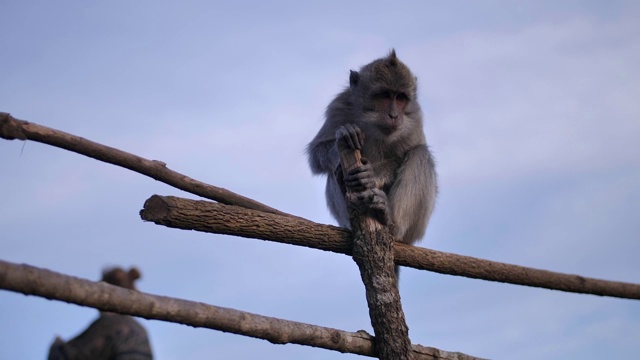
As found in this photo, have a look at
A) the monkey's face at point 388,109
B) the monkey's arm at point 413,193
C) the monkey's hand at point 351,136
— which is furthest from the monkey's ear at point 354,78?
the monkey's hand at point 351,136

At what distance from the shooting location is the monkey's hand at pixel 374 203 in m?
6.56

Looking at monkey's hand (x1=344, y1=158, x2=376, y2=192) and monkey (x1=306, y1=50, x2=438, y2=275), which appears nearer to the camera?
monkey's hand (x1=344, y1=158, x2=376, y2=192)

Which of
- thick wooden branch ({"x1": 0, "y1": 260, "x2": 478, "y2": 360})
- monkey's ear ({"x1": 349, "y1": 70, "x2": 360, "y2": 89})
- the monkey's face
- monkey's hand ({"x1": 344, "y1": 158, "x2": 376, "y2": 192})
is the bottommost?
thick wooden branch ({"x1": 0, "y1": 260, "x2": 478, "y2": 360})

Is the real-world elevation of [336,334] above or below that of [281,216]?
below

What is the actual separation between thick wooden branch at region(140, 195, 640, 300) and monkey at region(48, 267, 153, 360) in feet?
3.16

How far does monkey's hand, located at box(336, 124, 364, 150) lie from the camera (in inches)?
273

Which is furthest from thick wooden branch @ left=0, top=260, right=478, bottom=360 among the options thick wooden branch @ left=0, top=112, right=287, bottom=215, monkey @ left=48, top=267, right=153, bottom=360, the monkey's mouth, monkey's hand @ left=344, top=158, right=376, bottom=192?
the monkey's mouth

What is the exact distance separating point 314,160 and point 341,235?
81.7 inches

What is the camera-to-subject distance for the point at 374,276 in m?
6.36

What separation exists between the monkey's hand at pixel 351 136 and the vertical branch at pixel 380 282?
476 millimetres

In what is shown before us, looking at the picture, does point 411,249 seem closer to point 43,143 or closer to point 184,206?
point 184,206

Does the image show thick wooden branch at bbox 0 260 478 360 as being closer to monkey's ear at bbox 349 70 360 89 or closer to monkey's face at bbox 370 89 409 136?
monkey's face at bbox 370 89 409 136

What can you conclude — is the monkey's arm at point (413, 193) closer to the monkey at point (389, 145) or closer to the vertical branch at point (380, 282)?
the monkey at point (389, 145)

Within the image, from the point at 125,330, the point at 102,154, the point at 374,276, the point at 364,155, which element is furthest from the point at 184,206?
Result: the point at 364,155
